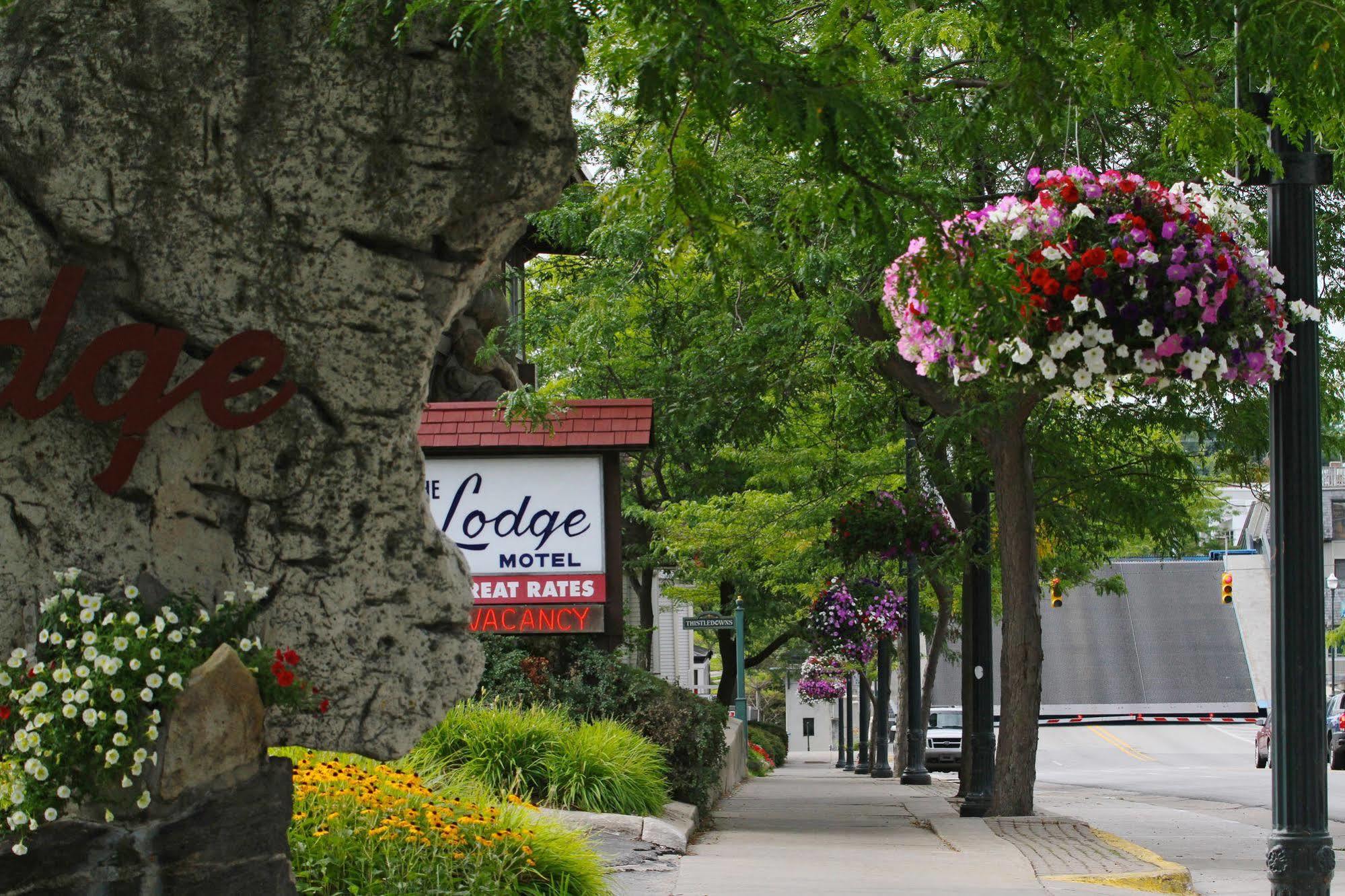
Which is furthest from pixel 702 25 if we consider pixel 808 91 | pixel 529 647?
pixel 529 647

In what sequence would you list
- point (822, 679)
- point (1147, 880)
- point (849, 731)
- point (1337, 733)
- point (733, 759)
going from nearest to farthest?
point (1147, 880), point (733, 759), point (1337, 733), point (822, 679), point (849, 731)

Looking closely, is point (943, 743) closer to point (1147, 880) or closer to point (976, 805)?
point (976, 805)

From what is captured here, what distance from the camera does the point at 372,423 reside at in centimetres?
561

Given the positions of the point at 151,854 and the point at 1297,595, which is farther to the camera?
the point at 1297,595

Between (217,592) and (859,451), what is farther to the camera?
(859,451)

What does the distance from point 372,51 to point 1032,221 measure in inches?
107

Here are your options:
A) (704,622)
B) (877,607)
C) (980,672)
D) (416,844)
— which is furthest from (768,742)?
(416,844)

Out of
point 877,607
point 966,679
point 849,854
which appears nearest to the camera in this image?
point 849,854

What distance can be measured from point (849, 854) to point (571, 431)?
4.72 meters

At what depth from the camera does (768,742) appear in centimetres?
4534

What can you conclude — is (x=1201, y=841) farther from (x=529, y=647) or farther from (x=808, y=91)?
(x=808, y=91)

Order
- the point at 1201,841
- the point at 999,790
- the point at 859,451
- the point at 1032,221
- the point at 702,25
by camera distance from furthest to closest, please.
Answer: the point at 859,451 < the point at 999,790 < the point at 1201,841 < the point at 1032,221 < the point at 702,25

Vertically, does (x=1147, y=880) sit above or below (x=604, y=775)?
below

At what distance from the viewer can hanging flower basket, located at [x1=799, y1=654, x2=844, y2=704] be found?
40.8 meters
